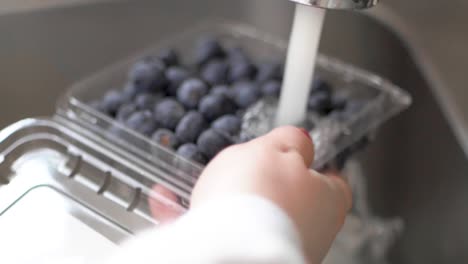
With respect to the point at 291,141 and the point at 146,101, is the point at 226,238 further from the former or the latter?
the point at 146,101

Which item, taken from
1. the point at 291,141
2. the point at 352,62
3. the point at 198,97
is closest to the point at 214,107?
the point at 198,97

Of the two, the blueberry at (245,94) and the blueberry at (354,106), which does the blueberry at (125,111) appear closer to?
the blueberry at (245,94)

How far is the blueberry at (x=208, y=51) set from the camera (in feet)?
2.07

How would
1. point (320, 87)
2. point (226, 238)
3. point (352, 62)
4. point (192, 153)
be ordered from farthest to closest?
point (352, 62), point (320, 87), point (192, 153), point (226, 238)

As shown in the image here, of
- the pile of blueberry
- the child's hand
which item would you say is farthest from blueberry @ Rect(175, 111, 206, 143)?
the child's hand

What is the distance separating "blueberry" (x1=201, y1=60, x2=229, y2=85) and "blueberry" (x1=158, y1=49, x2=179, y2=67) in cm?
3

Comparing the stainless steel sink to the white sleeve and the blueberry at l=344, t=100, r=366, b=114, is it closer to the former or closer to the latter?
the blueberry at l=344, t=100, r=366, b=114

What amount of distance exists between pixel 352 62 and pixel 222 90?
1.10ft

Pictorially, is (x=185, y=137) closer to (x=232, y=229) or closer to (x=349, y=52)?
(x=232, y=229)

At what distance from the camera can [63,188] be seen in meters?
0.49

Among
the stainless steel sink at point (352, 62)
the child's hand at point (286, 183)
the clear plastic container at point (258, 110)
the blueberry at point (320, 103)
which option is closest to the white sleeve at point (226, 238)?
the child's hand at point (286, 183)

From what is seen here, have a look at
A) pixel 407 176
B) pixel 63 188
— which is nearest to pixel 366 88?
pixel 407 176

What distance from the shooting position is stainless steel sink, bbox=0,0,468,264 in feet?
2.25

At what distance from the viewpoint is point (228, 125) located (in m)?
0.51
